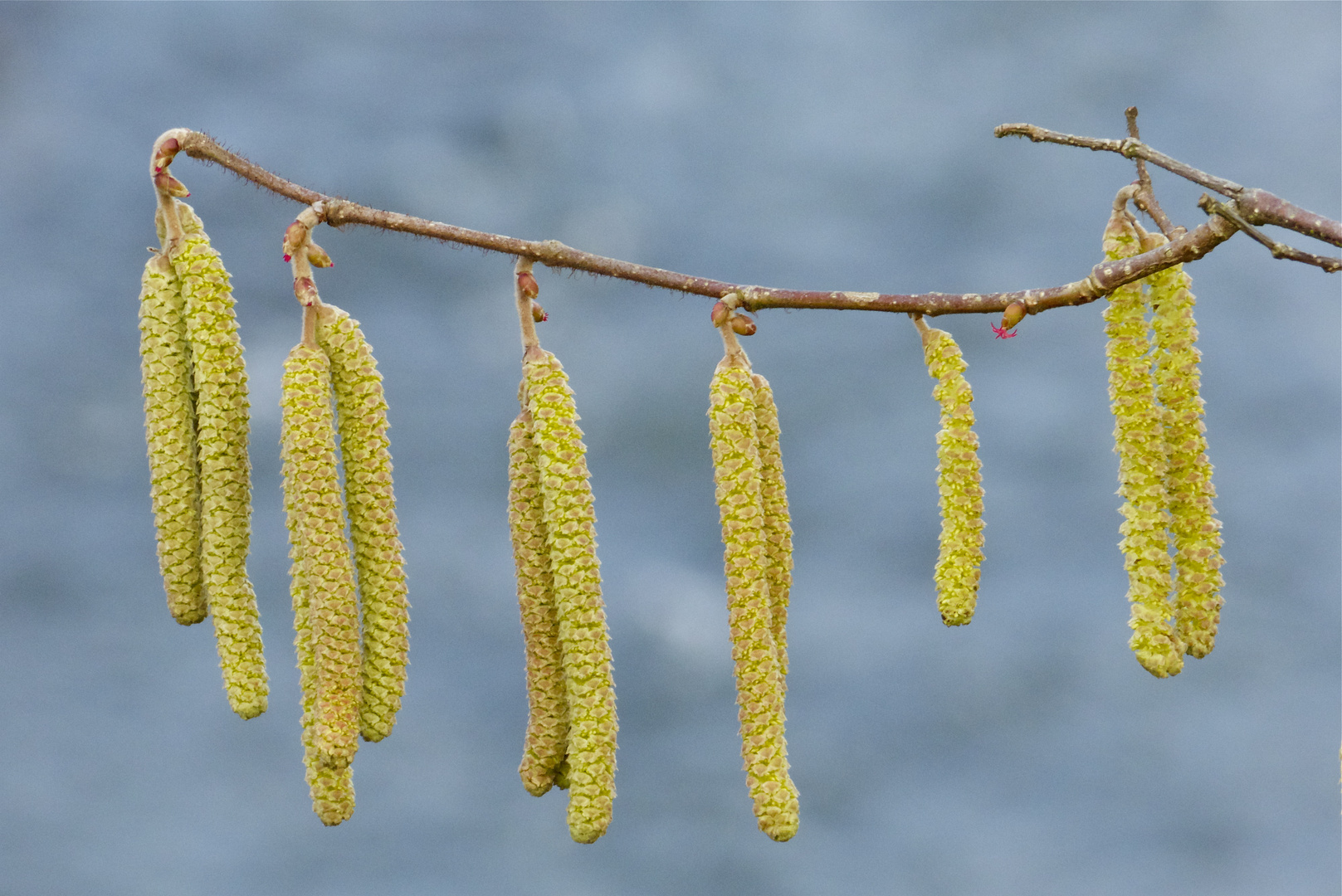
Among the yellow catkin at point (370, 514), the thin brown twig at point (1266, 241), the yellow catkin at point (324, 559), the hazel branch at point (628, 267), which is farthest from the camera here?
the hazel branch at point (628, 267)

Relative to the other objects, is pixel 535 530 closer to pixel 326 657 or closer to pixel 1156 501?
pixel 326 657

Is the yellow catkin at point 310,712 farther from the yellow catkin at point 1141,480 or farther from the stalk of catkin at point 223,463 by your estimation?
the yellow catkin at point 1141,480

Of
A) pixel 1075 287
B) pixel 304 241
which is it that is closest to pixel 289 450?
pixel 304 241

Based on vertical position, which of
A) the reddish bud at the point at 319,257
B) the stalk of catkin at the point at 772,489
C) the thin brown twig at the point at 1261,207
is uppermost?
the reddish bud at the point at 319,257

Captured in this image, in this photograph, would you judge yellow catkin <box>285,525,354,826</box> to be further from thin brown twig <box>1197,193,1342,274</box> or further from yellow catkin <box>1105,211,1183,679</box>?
thin brown twig <box>1197,193,1342,274</box>

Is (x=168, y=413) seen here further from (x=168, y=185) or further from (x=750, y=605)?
(x=750, y=605)

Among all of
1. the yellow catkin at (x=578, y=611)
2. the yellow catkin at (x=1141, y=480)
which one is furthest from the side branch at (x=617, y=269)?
the yellow catkin at (x=578, y=611)
